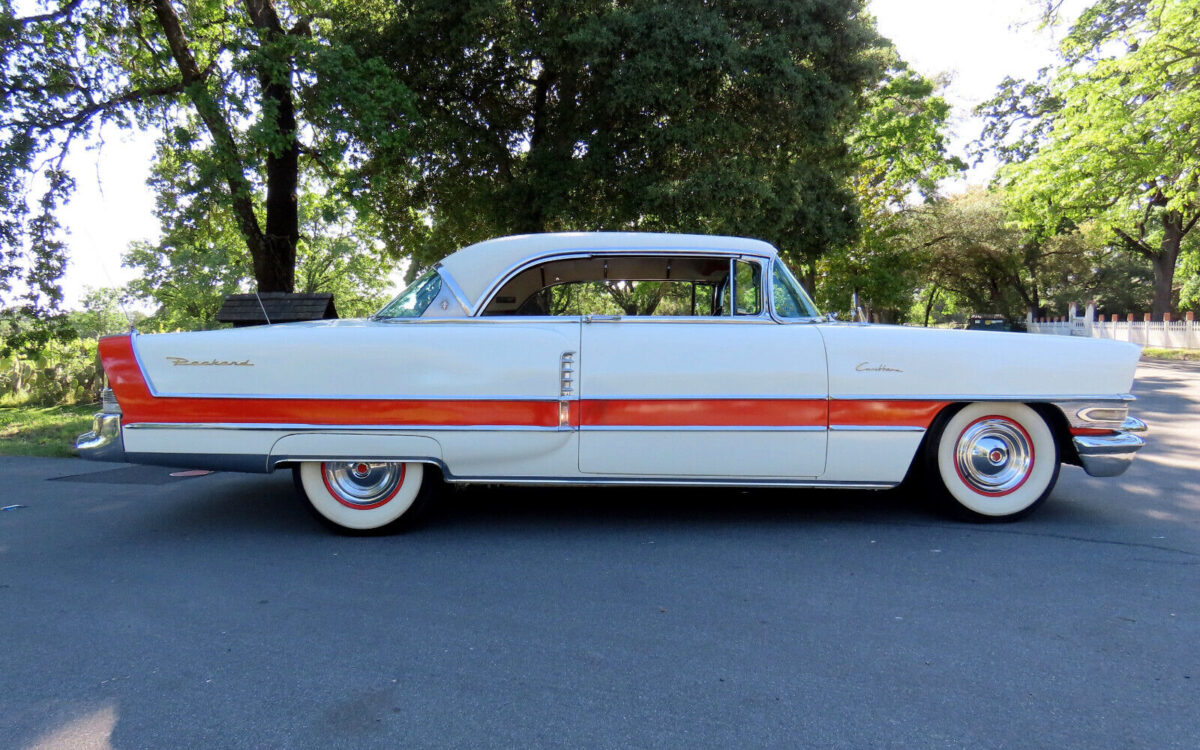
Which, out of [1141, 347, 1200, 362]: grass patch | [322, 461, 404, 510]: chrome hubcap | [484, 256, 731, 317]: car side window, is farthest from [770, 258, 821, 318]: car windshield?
[1141, 347, 1200, 362]: grass patch

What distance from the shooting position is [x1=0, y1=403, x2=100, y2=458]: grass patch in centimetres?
805

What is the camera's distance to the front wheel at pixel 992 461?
4289 mm

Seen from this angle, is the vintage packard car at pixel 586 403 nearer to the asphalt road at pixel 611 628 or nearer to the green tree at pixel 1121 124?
the asphalt road at pixel 611 628

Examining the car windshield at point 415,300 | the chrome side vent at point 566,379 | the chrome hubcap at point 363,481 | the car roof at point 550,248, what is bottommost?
the chrome hubcap at point 363,481

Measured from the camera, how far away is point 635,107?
39.0 ft

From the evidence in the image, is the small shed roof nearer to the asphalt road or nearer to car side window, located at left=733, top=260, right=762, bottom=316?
the asphalt road

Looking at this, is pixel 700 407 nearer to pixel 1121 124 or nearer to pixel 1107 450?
pixel 1107 450

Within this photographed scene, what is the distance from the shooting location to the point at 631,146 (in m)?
12.7

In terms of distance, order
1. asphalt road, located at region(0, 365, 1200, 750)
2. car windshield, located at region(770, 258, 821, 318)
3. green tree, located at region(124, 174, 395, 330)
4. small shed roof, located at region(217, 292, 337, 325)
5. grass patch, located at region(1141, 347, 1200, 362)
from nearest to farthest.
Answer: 1. asphalt road, located at region(0, 365, 1200, 750)
2. car windshield, located at region(770, 258, 821, 318)
3. small shed roof, located at region(217, 292, 337, 325)
4. green tree, located at region(124, 174, 395, 330)
5. grass patch, located at region(1141, 347, 1200, 362)

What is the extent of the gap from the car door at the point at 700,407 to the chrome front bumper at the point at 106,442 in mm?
2645

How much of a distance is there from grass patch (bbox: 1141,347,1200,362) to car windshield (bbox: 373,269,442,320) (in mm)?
26961

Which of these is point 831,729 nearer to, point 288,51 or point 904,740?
point 904,740

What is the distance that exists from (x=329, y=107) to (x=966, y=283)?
45439 mm

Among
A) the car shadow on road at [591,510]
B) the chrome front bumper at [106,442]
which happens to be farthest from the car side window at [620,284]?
the chrome front bumper at [106,442]
